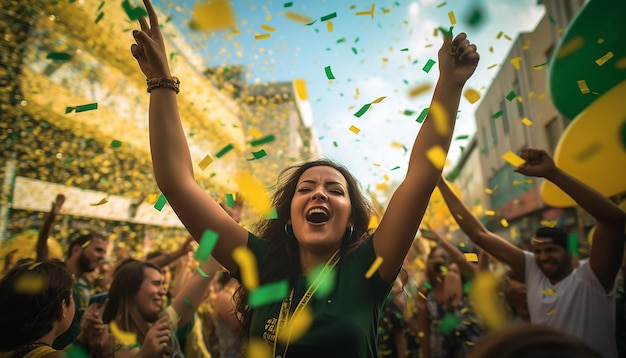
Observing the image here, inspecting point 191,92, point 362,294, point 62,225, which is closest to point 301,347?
point 362,294

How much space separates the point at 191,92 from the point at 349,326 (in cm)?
1545

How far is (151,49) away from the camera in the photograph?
1.42 m

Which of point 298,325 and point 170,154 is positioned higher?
point 170,154

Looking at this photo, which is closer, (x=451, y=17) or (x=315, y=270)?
(x=315, y=270)

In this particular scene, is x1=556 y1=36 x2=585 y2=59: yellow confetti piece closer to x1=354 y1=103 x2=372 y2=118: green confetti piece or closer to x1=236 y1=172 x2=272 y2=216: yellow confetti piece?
x1=354 y1=103 x2=372 y2=118: green confetti piece

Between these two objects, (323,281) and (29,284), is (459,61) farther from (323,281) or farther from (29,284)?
(29,284)

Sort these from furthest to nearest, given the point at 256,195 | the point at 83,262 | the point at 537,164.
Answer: the point at 83,262, the point at 256,195, the point at 537,164

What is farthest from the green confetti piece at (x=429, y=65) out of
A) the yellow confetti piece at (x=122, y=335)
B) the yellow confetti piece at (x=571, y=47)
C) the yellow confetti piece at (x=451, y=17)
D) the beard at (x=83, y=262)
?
the beard at (x=83, y=262)

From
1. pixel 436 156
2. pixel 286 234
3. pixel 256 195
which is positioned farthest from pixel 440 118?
pixel 256 195

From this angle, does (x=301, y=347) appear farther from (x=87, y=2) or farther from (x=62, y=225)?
(x=87, y=2)

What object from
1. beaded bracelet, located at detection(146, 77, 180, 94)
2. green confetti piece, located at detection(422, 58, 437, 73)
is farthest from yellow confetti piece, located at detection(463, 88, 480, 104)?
beaded bracelet, located at detection(146, 77, 180, 94)

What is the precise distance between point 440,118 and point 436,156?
0.43ft

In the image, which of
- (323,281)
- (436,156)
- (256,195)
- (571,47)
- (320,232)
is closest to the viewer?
(436,156)

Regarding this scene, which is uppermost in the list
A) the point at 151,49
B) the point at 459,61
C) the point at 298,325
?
the point at 151,49
